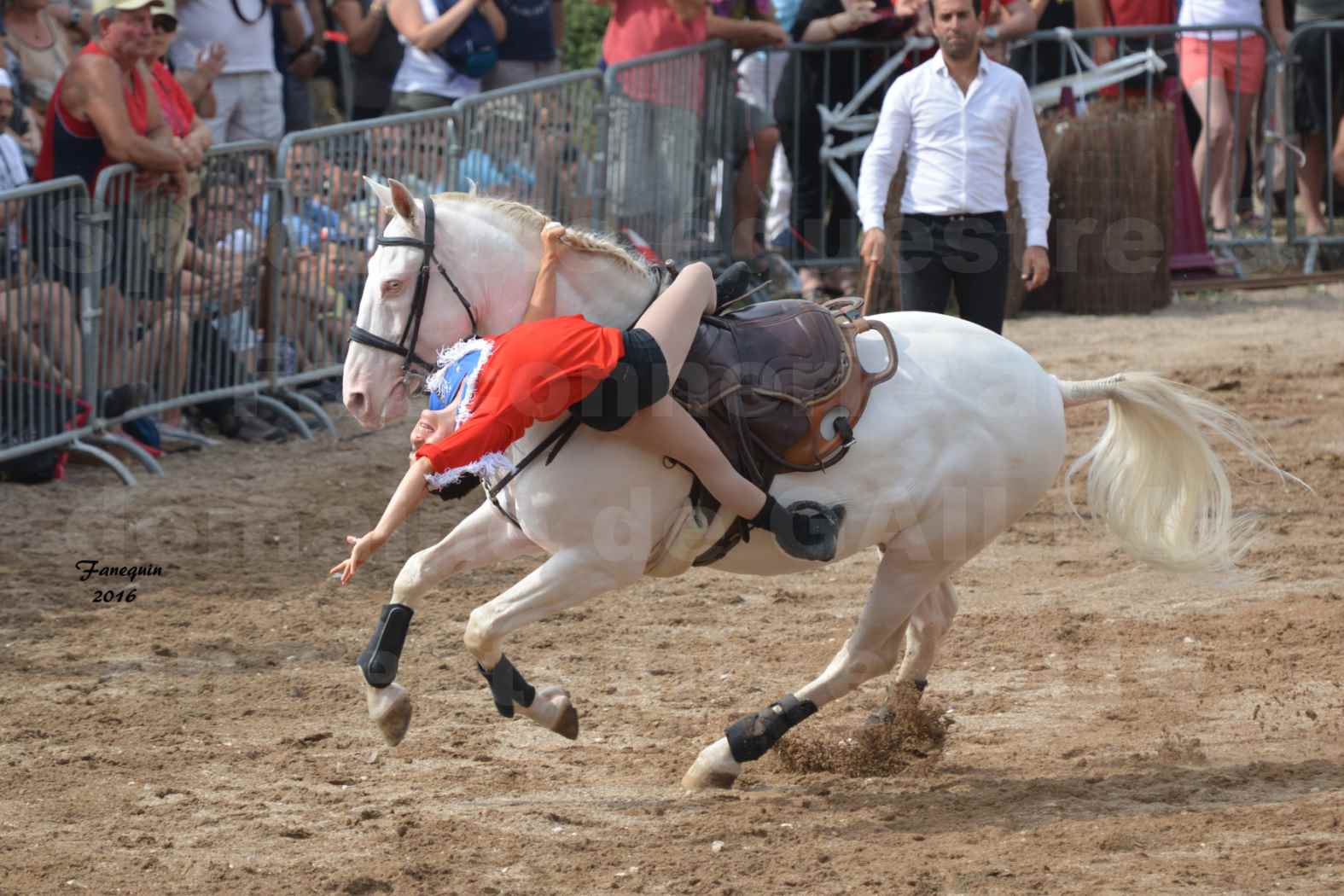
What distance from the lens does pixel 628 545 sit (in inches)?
194

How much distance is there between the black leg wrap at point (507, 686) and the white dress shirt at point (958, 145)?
3430 mm

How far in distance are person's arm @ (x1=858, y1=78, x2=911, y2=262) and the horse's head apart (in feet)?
9.86

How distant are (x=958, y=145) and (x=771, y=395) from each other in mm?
3241

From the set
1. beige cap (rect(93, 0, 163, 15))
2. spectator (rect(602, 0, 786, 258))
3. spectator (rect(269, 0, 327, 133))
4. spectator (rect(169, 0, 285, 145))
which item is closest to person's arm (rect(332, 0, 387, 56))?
spectator (rect(269, 0, 327, 133))

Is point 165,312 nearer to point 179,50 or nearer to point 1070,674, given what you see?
point 179,50

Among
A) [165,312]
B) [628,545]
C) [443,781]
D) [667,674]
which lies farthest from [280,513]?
[628,545]

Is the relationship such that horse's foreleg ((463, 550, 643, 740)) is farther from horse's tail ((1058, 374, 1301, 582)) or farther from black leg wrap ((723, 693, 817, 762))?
horse's tail ((1058, 374, 1301, 582))

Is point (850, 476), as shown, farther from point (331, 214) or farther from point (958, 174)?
point (331, 214)

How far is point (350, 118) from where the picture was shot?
488 inches

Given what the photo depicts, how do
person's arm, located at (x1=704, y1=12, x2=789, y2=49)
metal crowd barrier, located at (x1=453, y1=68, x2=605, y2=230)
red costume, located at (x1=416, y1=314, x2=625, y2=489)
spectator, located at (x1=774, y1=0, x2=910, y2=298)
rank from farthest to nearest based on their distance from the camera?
1. spectator, located at (x1=774, y1=0, x2=910, y2=298)
2. person's arm, located at (x1=704, y1=12, x2=789, y2=49)
3. metal crowd barrier, located at (x1=453, y1=68, x2=605, y2=230)
4. red costume, located at (x1=416, y1=314, x2=625, y2=489)

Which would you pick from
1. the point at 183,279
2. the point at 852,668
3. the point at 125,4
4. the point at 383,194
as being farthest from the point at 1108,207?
the point at 383,194

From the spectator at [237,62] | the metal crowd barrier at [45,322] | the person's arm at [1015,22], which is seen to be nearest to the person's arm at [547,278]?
the metal crowd barrier at [45,322]

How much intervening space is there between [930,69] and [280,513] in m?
3.51

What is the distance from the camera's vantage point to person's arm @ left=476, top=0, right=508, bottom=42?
11.2m
